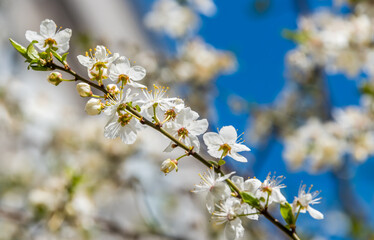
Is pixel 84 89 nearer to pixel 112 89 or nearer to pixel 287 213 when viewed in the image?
pixel 112 89

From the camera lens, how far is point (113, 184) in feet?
6.92

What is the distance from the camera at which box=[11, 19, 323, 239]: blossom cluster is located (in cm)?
60

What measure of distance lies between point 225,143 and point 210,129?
1.45 m

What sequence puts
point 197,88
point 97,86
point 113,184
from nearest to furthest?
point 97,86, point 113,184, point 197,88

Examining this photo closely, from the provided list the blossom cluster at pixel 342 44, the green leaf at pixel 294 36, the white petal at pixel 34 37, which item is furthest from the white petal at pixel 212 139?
the blossom cluster at pixel 342 44

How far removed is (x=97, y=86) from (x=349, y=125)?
1710 millimetres

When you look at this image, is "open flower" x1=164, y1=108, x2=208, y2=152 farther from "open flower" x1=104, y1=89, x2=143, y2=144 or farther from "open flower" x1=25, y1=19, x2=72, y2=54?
"open flower" x1=25, y1=19, x2=72, y2=54

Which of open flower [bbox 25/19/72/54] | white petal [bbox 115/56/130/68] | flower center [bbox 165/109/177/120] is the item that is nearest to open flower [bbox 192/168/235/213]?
flower center [bbox 165/109/177/120]

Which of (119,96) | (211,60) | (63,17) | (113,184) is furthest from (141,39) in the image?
(119,96)

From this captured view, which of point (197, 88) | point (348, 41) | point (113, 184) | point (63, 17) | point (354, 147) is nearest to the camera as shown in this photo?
point (348, 41)

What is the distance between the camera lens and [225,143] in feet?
2.08

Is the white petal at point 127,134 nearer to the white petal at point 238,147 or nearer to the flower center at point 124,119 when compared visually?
the flower center at point 124,119

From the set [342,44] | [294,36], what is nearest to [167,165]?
[294,36]

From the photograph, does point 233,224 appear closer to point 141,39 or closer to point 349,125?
point 349,125
